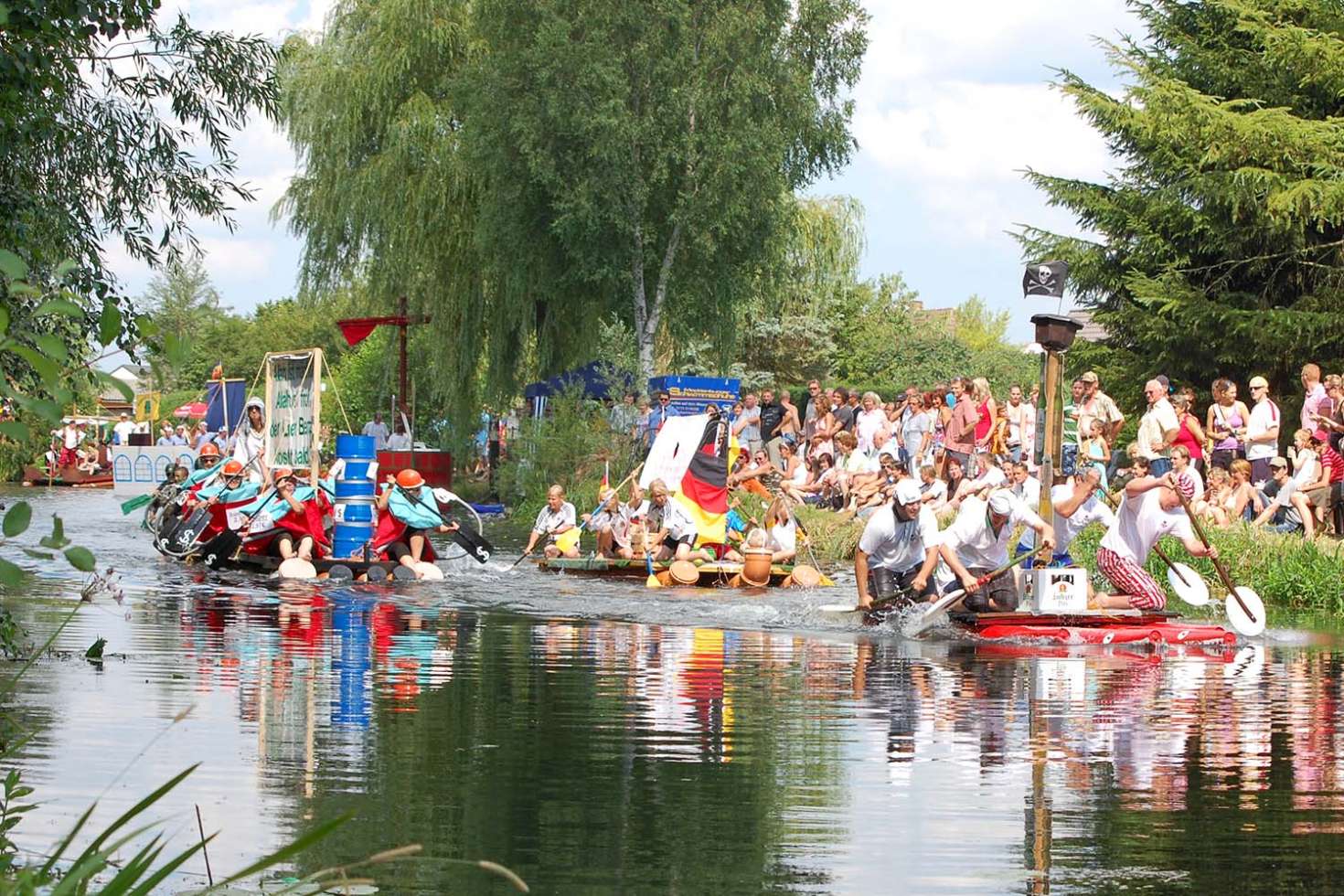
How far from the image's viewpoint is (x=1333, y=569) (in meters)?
20.0

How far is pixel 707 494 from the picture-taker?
940 inches

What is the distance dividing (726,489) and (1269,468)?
665 centimetres

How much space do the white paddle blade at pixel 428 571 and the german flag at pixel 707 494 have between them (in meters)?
3.27

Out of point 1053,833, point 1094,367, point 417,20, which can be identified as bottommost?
point 1053,833

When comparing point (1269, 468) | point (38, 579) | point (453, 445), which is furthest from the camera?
point (453, 445)

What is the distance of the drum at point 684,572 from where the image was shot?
72.9 feet

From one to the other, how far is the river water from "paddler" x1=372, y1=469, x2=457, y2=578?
4903 mm

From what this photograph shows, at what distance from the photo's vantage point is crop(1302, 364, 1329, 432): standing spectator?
72.3ft

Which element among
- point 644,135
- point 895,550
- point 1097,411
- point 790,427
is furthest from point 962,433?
point 644,135

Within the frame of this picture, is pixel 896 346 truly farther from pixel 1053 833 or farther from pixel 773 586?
pixel 1053 833

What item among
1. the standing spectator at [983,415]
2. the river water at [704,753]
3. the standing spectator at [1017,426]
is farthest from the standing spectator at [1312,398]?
the river water at [704,753]

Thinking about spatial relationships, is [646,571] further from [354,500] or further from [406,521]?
[354,500]

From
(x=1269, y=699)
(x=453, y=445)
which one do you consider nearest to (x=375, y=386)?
(x=453, y=445)

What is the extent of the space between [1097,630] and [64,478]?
43.1 meters
